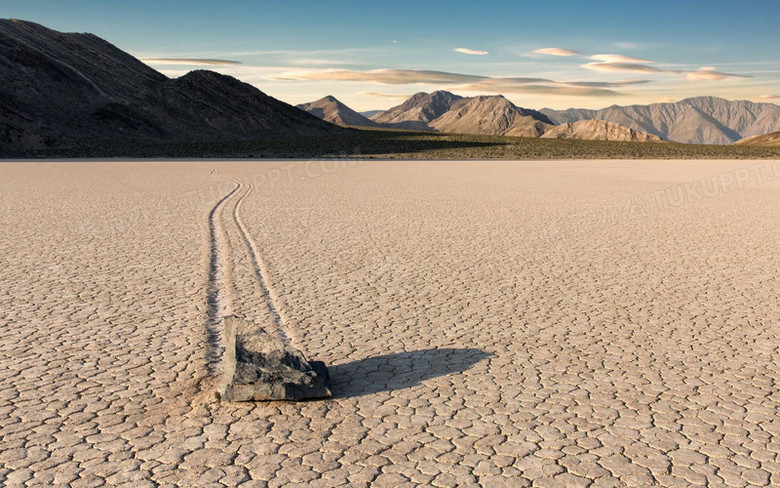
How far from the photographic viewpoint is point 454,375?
5.45 metres

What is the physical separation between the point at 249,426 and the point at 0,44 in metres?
102

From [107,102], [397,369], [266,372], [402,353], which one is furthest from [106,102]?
[266,372]

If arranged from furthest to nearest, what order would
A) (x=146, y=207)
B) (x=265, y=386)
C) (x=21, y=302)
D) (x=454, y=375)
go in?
(x=146, y=207) → (x=21, y=302) → (x=454, y=375) → (x=265, y=386)

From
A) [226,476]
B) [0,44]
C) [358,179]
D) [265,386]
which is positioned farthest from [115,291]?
[0,44]

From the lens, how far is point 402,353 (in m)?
5.96

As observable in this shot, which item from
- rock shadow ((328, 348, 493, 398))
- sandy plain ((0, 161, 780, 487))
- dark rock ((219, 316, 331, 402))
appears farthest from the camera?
rock shadow ((328, 348, 493, 398))

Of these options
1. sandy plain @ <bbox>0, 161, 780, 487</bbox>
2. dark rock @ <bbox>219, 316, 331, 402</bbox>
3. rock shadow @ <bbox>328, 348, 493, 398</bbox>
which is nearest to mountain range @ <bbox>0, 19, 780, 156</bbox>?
sandy plain @ <bbox>0, 161, 780, 487</bbox>

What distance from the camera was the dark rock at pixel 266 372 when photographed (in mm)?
4836

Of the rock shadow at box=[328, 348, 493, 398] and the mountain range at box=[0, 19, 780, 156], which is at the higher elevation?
the mountain range at box=[0, 19, 780, 156]

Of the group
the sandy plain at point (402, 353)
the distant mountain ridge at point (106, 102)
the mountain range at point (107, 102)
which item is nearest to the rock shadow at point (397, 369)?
the sandy plain at point (402, 353)

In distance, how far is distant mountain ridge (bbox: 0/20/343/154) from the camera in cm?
8169

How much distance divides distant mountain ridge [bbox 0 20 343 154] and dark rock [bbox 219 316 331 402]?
64.2m

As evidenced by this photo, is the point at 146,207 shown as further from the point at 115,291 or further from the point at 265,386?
the point at 265,386

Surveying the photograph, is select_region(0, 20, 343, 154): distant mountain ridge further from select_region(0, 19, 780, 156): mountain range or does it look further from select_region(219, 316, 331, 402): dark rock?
select_region(219, 316, 331, 402): dark rock
